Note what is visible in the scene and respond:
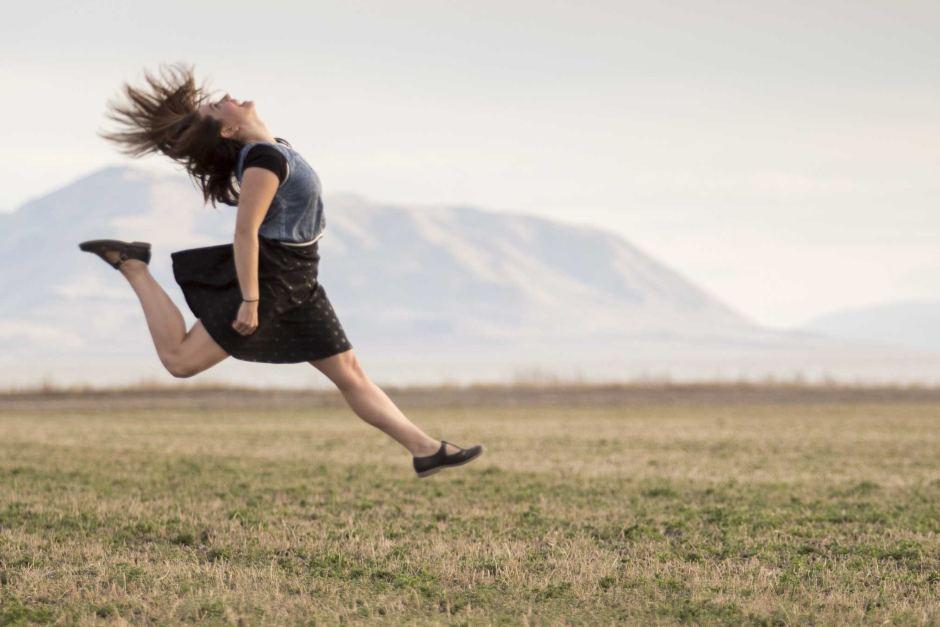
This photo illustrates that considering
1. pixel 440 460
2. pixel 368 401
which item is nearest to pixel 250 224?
pixel 368 401

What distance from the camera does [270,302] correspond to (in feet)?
23.0

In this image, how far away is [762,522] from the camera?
9.72m

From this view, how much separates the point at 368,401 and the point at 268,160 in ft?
5.37

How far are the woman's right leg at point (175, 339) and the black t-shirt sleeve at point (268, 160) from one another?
960 mm

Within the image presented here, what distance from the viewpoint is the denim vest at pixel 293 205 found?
700 cm

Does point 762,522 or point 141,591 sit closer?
point 141,591

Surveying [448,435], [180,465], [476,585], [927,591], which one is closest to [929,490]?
[927,591]

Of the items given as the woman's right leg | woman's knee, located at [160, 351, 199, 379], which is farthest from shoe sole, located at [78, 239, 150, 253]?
woman's knee, located at [160, 351, 199, 379]

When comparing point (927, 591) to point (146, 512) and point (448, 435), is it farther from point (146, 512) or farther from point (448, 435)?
point (448, 435)

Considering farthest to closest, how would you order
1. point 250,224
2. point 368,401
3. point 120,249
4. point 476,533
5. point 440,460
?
point 476,533 < point 440,460 < point 368,401 < point 120,249 < point 250,224

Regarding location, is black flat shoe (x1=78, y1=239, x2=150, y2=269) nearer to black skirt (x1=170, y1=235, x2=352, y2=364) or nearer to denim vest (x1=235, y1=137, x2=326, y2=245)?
black skirt (x1=170, y1=235, x2=352, y2=364)

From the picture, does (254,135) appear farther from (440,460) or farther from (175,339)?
(440,460)

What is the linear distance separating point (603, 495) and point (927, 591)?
17.5 feet

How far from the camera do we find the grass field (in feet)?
20.9
